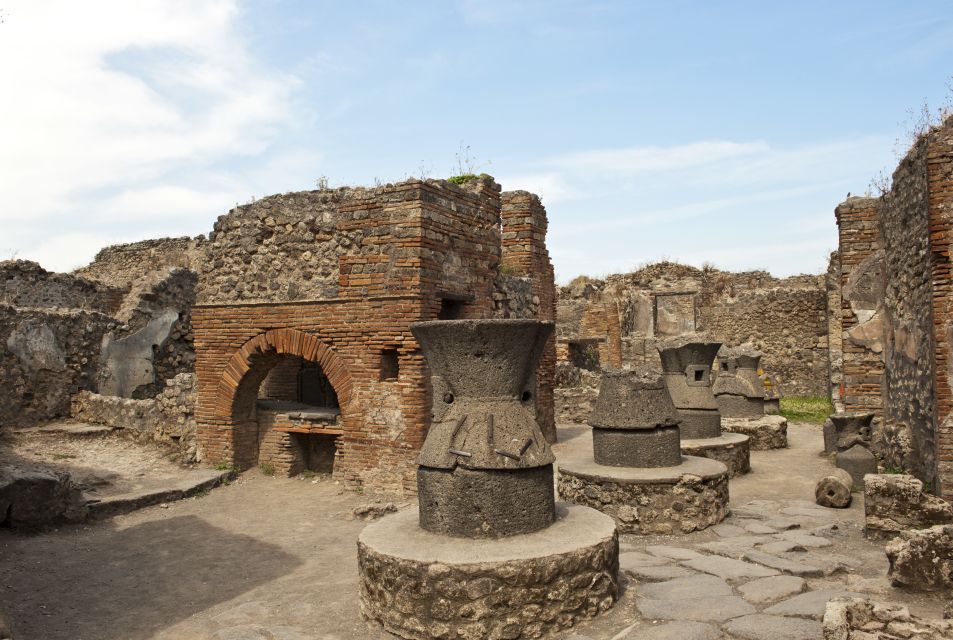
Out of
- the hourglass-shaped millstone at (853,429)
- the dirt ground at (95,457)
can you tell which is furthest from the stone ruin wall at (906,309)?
the dirt ground at (95,457)

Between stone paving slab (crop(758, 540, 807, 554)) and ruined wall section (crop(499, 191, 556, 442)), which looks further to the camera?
ruined wall section (crop(499, 191, 556, 442))

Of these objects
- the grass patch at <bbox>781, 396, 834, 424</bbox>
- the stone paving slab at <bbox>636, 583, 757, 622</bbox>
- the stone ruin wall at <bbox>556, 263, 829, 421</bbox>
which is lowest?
the stone paving slab at <bbox>636, 583, 757, 622</bbox>

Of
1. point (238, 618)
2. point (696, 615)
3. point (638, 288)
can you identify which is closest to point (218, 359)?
point (238, 618)

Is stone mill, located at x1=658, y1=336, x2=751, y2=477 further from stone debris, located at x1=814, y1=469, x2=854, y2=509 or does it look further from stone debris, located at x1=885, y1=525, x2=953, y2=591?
stone debris, located at x1=885, y1=525, x2=953, y2=591

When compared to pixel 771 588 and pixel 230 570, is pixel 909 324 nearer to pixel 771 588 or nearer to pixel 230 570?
pixel 771 588

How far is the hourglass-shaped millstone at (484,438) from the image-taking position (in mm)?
4711

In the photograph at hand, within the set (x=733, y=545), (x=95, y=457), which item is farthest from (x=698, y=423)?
(x=95, y=457)

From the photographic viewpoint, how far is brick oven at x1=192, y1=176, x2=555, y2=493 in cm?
863

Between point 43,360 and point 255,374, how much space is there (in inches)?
195

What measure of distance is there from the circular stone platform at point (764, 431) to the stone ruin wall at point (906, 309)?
123cm

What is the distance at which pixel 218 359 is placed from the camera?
387 inches

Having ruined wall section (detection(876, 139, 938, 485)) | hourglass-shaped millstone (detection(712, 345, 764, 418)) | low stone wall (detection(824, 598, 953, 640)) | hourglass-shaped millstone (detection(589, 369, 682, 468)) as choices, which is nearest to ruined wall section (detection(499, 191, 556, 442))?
hourglass-shaped millstone (detection(712, 345, 764, 418))

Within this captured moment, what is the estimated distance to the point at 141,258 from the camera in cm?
2178

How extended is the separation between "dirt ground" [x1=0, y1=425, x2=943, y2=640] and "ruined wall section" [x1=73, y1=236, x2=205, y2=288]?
13.2 m
